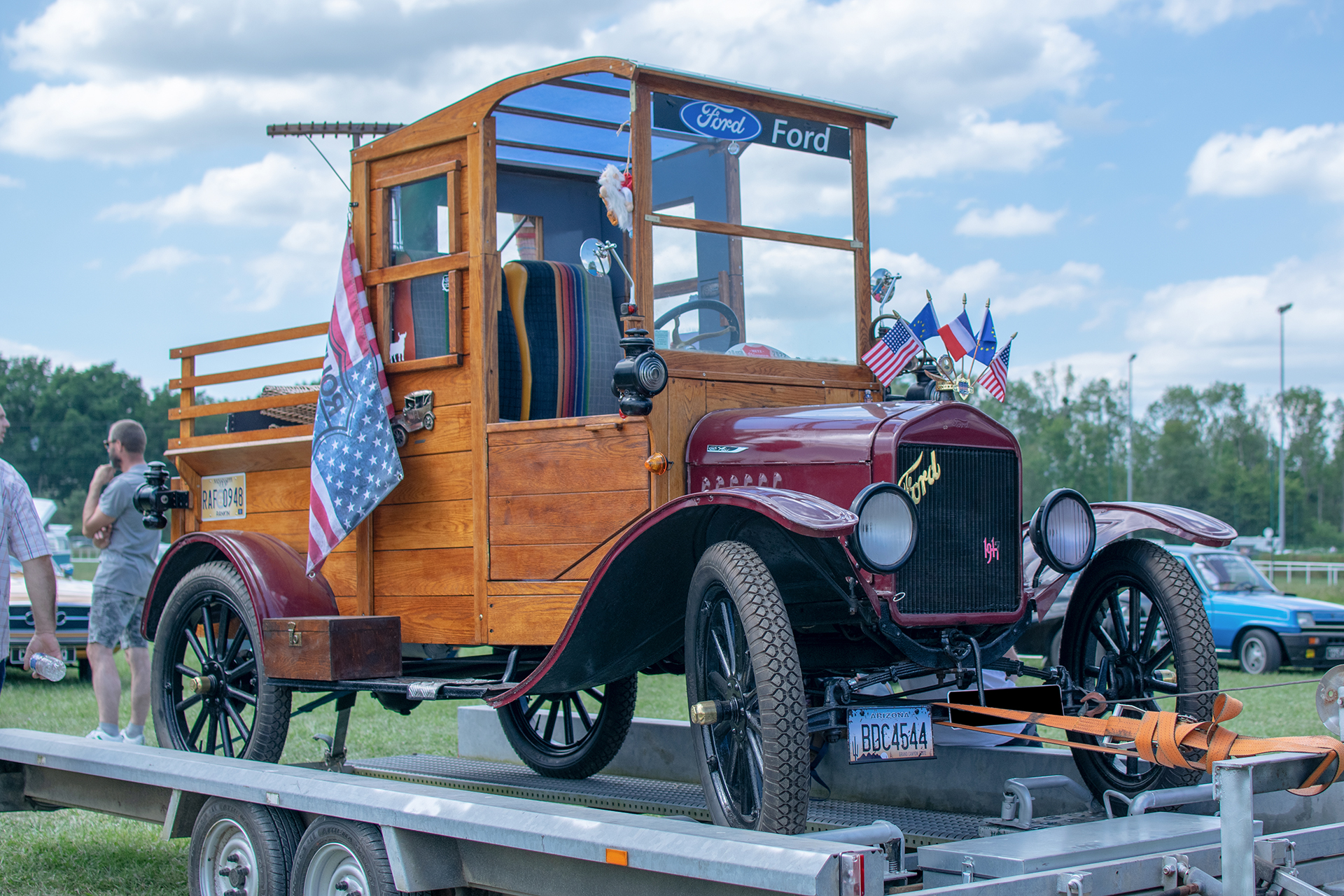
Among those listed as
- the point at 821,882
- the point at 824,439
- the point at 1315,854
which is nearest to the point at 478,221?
the point at 824,439

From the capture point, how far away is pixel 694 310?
4.82m

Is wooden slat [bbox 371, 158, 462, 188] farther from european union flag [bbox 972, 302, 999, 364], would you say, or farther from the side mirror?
european union flag [bbox 972, 302, 999, 364]

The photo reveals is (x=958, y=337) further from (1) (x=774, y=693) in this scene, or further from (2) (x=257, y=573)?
(2) (x=257, y=573)

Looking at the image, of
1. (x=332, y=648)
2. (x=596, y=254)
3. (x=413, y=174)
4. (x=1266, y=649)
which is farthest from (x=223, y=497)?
(x=1266, y=649)

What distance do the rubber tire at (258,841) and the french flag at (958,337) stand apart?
3.05 m

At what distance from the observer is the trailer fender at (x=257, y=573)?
207 inches

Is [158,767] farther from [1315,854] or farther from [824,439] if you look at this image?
[1315,854]

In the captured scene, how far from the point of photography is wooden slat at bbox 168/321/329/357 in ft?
18.6

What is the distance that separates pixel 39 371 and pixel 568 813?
77.1 meters

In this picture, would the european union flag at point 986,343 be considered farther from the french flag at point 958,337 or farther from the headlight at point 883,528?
the headlight at point 883,528

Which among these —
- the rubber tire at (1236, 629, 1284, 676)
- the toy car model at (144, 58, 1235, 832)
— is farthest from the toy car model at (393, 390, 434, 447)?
the rubber tire at (1236, 629, 1284, 676)

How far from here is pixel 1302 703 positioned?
1130 centimetres

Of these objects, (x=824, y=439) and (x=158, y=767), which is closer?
(x=824, y=439)

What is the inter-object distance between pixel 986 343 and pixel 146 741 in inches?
242
